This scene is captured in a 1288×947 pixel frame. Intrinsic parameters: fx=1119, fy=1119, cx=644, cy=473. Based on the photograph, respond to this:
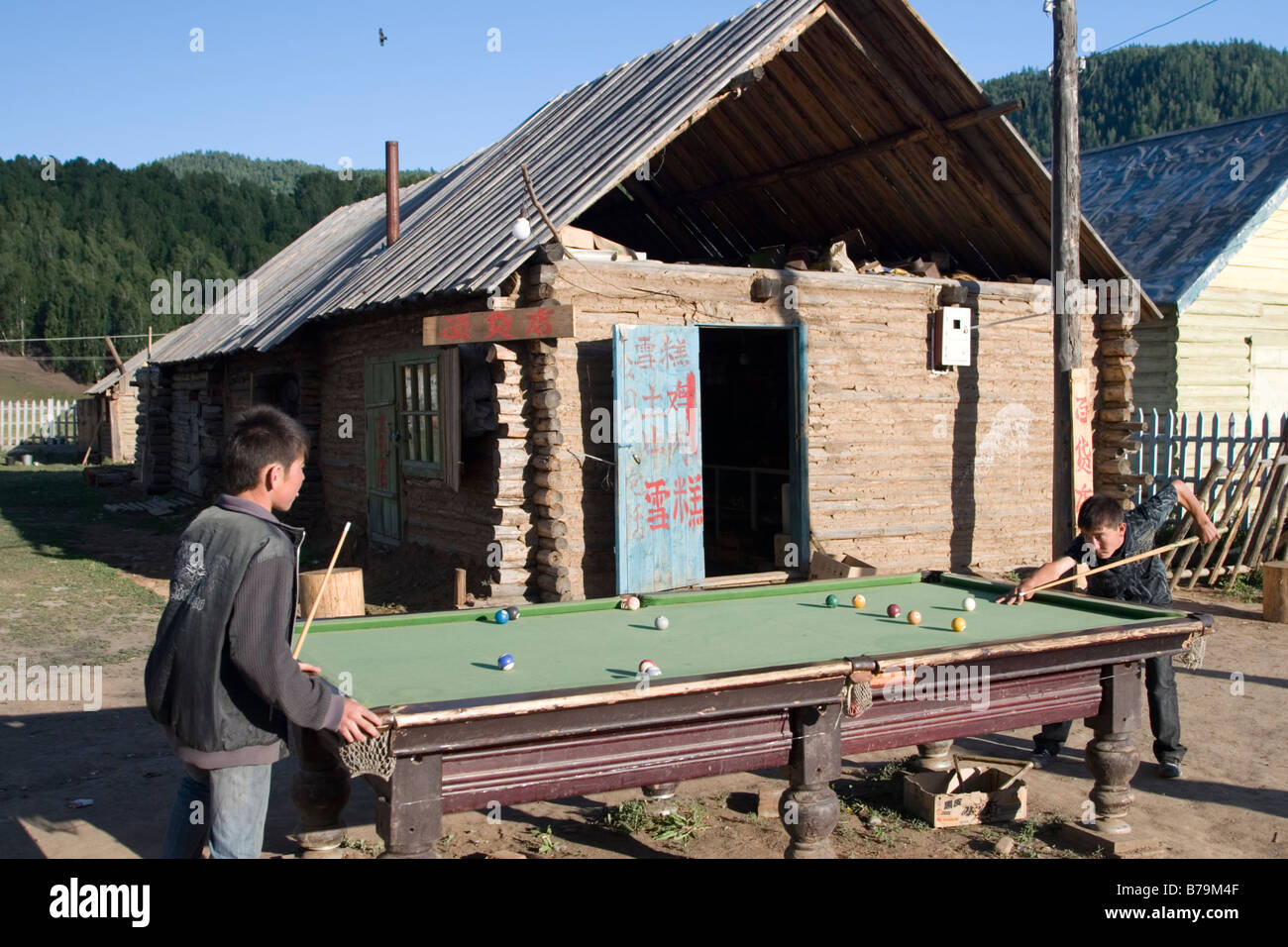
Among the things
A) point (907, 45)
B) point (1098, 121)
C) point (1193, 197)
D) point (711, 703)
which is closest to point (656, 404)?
point (907, 45)

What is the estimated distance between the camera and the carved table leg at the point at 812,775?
4180 millimetres

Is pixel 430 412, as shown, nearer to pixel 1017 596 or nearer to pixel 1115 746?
pixel 1017 596

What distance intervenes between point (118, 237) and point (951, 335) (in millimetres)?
67957

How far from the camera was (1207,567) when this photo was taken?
11898mm

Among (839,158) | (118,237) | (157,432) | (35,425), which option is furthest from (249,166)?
(839,158)

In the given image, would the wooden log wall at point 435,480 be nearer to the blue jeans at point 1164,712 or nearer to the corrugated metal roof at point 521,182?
the corrugated metal roof at point 521,182

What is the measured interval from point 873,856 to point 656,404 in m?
5.13

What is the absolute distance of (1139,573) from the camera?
6230 millimetres

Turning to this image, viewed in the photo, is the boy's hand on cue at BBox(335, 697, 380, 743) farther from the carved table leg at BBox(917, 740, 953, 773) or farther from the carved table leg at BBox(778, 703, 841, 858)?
the carved table leg at BBox(917, 740, 953, 773)

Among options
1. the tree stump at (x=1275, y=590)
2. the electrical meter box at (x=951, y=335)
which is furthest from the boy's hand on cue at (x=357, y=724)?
the tree stump at (x=1275, y=590)

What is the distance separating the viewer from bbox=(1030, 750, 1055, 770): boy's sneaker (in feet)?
20.7

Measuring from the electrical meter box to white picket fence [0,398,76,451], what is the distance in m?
33.3

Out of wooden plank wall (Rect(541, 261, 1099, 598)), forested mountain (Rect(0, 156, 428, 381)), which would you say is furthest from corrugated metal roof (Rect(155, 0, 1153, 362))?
forested mountain (Rect(0, 156, 428, 381))

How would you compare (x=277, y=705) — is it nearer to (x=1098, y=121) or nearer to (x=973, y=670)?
(x=973, y=670)
